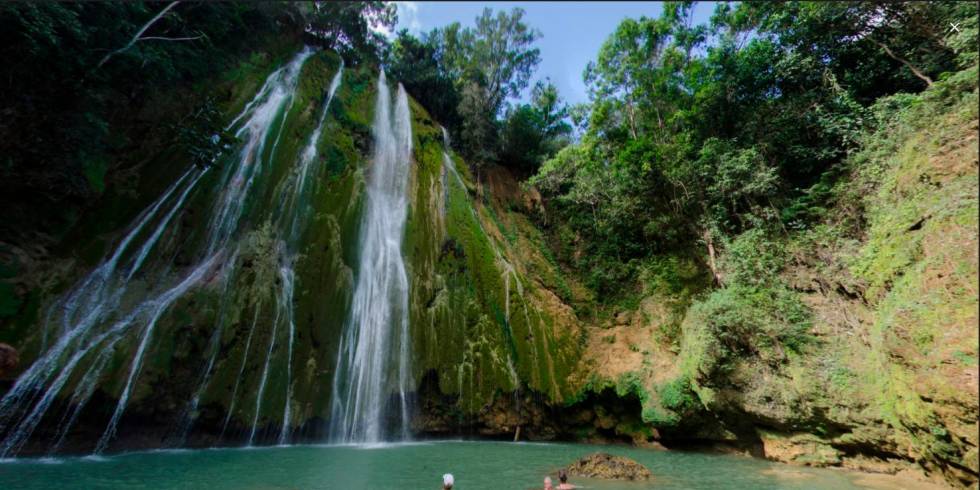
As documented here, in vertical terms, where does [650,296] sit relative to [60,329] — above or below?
above

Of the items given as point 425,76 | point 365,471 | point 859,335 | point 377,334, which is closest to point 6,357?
point 365,471

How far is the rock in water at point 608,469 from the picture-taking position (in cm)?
829

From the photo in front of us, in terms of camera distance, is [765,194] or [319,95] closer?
[765,194]

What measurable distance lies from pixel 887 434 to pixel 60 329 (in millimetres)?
16650

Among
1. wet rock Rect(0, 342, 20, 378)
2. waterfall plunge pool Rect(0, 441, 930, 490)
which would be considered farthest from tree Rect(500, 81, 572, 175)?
wet rock Rect(0, 342, 20, 378)

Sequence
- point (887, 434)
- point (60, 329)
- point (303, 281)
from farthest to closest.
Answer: point (303, 281) → point (60, 329) → point (887, 434)

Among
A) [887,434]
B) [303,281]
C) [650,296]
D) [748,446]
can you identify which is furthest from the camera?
[650,296]

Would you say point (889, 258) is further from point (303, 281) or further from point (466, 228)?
point (303, 281)

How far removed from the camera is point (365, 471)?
820cm

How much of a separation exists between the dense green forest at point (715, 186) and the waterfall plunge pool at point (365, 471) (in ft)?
5.50

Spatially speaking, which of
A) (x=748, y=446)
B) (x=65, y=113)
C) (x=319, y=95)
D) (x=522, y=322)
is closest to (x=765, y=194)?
(x=748, y=446)

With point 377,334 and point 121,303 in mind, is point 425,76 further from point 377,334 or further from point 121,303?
point 121,303

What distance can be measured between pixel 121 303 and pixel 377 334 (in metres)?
6.04

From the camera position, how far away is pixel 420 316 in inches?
552
